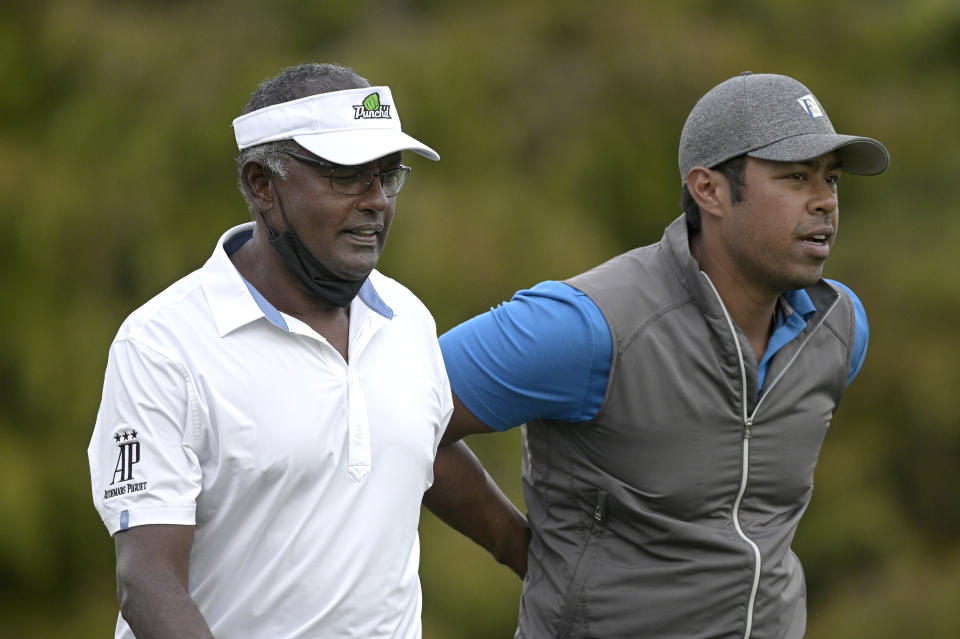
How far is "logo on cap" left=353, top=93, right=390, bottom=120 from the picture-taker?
234 cm

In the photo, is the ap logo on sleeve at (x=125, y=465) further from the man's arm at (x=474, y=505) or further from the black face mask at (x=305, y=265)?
the man's arm at (x=474, y=505)

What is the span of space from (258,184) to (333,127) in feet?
0.58

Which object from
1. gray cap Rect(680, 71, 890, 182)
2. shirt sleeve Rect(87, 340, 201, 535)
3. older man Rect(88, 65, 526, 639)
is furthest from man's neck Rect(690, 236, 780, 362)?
shirt sleeve Rect(87, 340, 201, 535)

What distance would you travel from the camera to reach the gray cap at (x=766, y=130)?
2.89 meters

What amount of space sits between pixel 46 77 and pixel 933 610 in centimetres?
467

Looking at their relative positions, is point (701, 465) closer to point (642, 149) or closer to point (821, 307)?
point (821, 307)

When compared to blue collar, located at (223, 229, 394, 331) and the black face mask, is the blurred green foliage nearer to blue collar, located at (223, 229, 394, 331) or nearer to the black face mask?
blue collar, located at (223, 229, 394, 331)

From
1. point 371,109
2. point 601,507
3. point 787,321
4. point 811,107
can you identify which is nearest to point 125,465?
point 371,109

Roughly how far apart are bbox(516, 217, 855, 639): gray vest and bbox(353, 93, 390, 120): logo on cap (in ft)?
2.19

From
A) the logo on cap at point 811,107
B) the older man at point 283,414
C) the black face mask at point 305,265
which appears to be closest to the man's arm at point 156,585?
the older man at point 283,414

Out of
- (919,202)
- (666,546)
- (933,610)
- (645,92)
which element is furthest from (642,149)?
(666,546)

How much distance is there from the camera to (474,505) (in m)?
3.05

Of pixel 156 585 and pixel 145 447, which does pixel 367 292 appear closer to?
pixel 145 447

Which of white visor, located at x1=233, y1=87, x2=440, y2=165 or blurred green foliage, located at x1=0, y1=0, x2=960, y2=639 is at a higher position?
white visor, located at x1=233, y1=87, x2=440, y2=165
